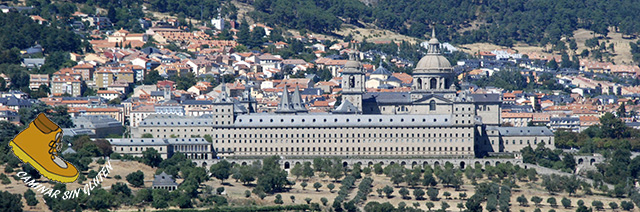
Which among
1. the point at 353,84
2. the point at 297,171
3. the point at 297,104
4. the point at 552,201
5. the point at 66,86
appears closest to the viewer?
the point at 552,201

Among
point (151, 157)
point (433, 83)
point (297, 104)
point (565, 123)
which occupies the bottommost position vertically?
point (151, 157)

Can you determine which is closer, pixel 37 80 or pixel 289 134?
pixel 289 134

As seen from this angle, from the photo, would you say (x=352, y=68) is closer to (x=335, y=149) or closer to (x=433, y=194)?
(x=335, y=149)

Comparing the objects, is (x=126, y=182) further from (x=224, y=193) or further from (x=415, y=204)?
(x=415, y=204)

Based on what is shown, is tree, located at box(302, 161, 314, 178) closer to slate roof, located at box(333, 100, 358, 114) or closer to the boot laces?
slate roof, located at box(333, 100, 358, 114)

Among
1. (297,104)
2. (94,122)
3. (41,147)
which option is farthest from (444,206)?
(41,147)

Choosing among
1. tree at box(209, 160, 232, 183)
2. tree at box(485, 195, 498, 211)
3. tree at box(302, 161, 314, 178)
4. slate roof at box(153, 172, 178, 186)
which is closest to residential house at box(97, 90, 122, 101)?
tree at box(209, 160, 232, 183)

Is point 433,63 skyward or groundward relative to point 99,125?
skyward
